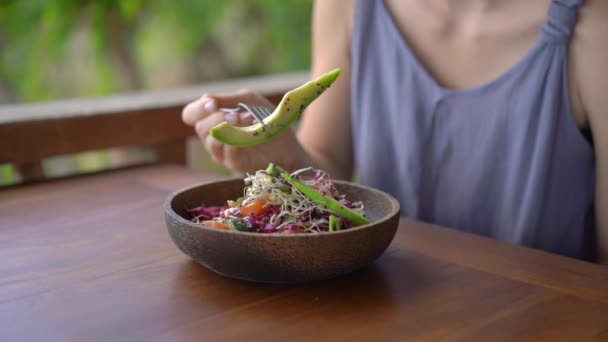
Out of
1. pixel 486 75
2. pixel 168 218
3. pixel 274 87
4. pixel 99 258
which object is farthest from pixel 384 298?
pixel 274 87

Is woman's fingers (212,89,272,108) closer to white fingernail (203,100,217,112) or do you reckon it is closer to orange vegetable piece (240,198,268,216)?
white fingernail (203,100,217,112)

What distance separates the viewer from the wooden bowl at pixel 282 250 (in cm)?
75

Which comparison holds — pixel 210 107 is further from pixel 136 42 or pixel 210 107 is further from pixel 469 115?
pixel 136 42

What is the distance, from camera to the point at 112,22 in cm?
365

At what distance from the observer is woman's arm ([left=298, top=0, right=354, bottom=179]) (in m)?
1.58

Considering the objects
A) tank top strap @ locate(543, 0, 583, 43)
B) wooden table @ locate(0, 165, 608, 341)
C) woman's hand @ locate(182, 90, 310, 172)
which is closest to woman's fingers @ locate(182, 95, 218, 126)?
woman's hand @ locate(182, 90, 310, 172)

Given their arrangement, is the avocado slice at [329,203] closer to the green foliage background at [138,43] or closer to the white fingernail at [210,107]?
the white fingernail at [210,107]

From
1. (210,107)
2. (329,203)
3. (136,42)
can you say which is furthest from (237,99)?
(136,42)

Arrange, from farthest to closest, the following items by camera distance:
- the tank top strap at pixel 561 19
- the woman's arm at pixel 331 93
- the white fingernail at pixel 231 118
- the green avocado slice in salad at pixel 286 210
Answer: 1. the woman's arm at pixel 331 93
2. the tank top strap at pixel 561 19
3. the white fingernail at pixel 231 118
4. the green avocado slice in salad at pixel 286 210

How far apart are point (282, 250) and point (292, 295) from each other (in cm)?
7

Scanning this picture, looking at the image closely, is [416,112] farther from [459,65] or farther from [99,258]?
[99,258]

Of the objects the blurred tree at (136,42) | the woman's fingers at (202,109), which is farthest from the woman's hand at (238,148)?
the blurred tree at (136,42)

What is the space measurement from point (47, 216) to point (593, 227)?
3.29 feet

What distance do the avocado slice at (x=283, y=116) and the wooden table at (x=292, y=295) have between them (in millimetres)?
171
